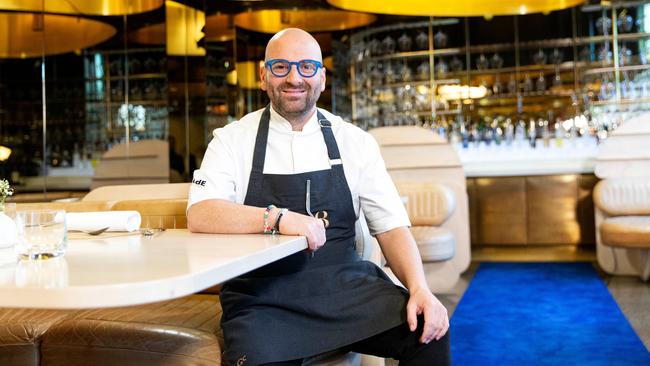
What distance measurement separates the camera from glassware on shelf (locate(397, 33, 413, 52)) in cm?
964

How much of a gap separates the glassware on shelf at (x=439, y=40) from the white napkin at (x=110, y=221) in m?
7.98

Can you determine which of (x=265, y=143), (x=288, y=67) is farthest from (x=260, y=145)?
(x=288, y=67)

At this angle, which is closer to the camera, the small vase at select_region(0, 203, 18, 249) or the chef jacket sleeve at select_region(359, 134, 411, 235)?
the small vase at select_region(0, 203, 18, 249)

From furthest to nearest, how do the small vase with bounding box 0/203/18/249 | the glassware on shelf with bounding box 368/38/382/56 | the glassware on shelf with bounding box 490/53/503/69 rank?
the glassware on shelf with bounding box 368/38/382/56 → the glassware on shelf with bounding box 490/53/503/69 → the small vase with bounding box 0/203/18/249

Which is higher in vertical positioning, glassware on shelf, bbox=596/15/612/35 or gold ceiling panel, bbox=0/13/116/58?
glassware on shelf, bbox=596/15/612/35

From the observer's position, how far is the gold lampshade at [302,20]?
8766 mm

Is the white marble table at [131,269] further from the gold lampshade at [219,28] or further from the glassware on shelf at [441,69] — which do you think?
the glassware on shelf at [441,69]

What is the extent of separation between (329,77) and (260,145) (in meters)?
7.26

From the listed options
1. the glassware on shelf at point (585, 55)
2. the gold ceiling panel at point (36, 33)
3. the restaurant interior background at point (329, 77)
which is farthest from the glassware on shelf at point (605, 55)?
the gold ceiling panel at point (36, 33)

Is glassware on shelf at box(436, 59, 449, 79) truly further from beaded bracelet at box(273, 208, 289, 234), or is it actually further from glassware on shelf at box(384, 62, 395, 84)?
beaded bracelet at box(273, 208, 289, 234)

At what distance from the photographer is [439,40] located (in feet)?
31.4

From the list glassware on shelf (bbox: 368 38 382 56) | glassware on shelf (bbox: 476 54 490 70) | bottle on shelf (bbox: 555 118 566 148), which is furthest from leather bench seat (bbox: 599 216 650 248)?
glassware on shelf (bbox: 368 38 382 56)

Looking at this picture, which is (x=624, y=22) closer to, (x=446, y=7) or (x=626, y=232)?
(x=446, y=7)

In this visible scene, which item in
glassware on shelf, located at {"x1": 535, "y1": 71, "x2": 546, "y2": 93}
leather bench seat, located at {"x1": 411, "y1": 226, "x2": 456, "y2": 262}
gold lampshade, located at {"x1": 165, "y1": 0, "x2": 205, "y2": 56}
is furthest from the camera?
glassware on shelf, located at {"x1": 535, "y1": 71, "x2": 546, "y2": 93}
